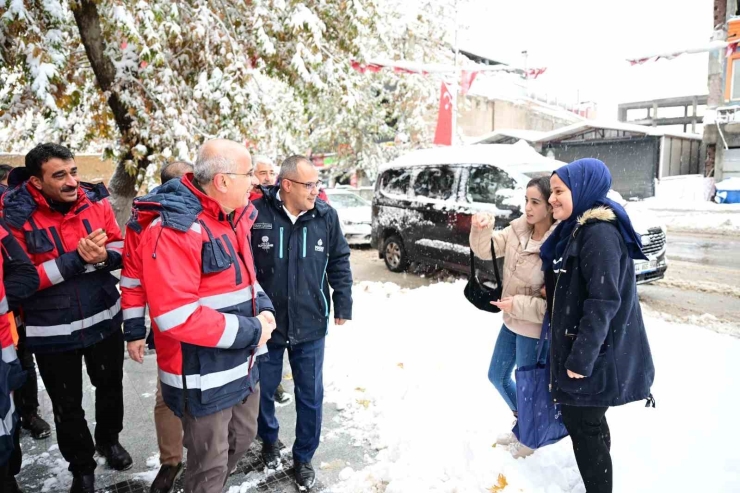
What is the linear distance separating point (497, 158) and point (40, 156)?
659 centimetres

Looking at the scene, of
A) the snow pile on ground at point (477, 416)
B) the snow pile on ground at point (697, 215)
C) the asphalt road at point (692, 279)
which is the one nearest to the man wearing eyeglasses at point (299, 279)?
the snow pile on ground at point (477, 416)

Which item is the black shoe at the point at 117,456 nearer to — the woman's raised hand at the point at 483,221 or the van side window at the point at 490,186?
the woman's raised hand at the point at 483,221

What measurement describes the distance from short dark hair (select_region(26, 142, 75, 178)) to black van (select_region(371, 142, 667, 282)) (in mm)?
5735

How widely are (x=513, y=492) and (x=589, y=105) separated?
48.4 metres

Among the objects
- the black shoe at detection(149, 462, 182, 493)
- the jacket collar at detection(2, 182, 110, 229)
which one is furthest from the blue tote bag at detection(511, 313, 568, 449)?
the jacket collar at detection(2, 182, 110, 229)

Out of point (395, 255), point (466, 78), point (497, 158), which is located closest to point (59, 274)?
point (497, 158)

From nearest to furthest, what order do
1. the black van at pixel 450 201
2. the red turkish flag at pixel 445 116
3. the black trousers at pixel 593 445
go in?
the black trousers at pixel 593 445 → the black van at pixel 450 201 → the red turkish flag at pixel 445 116

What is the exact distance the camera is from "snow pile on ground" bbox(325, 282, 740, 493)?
287cm

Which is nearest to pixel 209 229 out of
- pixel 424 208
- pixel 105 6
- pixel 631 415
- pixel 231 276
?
pixel 231 276

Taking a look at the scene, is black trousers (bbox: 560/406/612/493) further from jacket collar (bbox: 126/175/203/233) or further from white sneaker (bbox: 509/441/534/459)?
jacket collar (bbox: 126/175/203/233)

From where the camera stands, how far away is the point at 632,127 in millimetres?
22719

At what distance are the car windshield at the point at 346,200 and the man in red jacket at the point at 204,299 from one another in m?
11.2

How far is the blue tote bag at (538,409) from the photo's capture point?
2.75 meters

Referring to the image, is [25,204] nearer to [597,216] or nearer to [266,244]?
[266,244]
